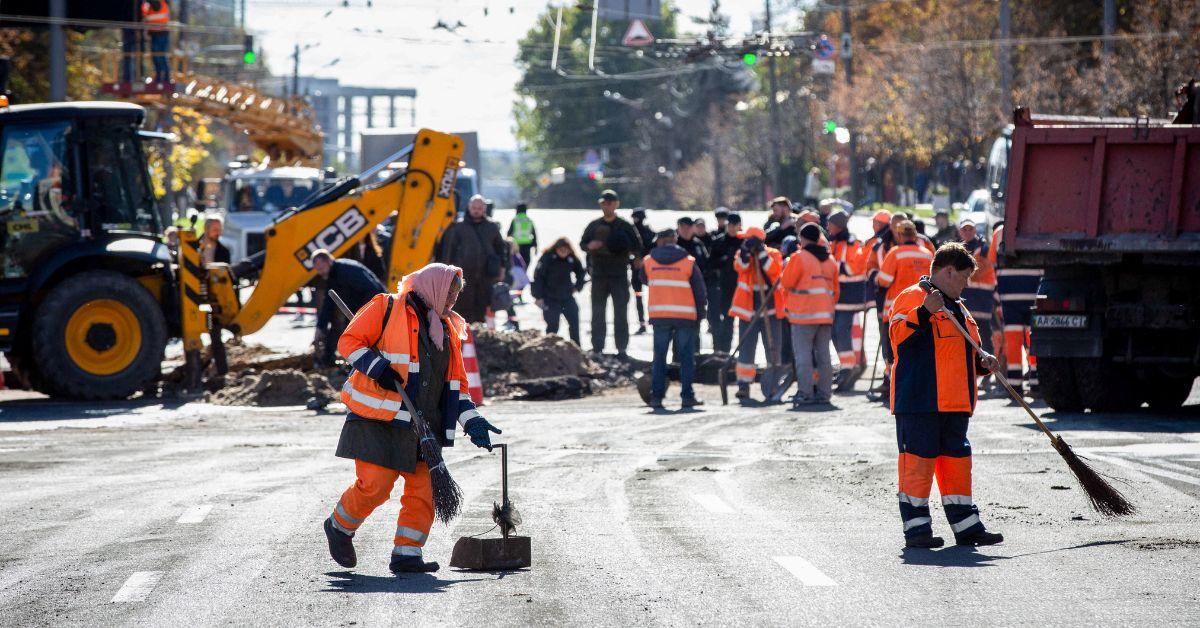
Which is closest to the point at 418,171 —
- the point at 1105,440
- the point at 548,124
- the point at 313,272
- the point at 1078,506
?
the point at 313,272

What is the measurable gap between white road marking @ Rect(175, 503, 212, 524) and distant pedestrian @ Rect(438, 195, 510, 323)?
10.9m

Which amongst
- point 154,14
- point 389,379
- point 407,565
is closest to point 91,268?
point 389,379

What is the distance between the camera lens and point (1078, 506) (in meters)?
11.1

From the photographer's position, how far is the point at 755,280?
2000 cm

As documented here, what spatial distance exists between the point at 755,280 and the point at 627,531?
10084mm

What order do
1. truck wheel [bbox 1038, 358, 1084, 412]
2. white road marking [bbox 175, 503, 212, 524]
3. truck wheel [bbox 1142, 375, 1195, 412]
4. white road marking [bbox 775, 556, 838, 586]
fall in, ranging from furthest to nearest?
truck wheel [bbox 1142, 375, 1195, 412] → truck wheel [bbox 1038, 358, 1084, 412] → white road marking [bbox 175, 503, 212, 524] → white road marking [bbox 775, 556, 838, 586]

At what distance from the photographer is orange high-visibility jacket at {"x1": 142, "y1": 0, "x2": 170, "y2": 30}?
33684mm

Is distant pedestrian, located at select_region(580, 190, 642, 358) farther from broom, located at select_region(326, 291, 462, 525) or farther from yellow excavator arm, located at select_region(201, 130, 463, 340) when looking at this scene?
broom, located at select_region(326, 291, 462, 525)

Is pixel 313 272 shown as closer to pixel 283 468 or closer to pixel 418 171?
pixel 418 171

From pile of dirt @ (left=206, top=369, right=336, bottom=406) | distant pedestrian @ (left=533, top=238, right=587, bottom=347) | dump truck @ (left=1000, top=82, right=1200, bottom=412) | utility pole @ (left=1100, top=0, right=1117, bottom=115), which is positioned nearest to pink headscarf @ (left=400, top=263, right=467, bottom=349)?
dump truck @ (left=1000, top=82, right=1200, bottom=412)

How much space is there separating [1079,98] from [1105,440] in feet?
107

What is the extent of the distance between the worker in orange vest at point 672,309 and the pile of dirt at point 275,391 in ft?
11.8

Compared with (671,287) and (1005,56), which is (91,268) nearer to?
(671,287)

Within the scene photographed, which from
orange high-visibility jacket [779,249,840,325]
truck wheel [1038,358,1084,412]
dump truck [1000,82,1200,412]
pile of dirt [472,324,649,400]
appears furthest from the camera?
pile of dirt [472,324,649,400]
